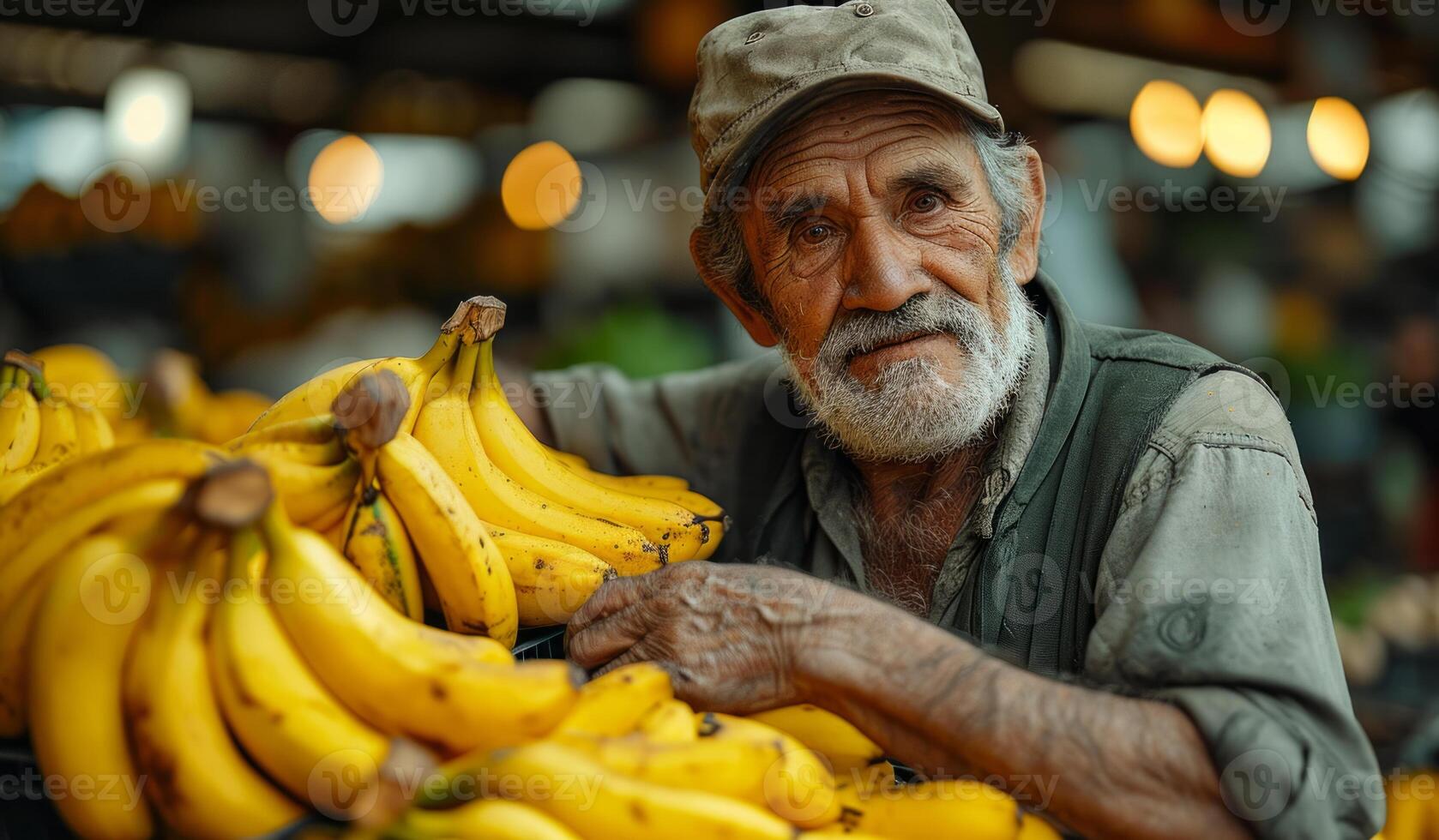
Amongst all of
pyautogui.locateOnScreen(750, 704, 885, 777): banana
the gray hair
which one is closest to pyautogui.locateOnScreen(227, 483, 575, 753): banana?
pyautogui.locateOnScreen(750, 704, 885, 777): banana

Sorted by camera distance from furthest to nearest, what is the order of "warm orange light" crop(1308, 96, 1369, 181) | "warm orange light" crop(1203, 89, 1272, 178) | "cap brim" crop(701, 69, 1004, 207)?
1. "warm orange light" crop(1308, 96, 1369, 181)
2. "warm orange light" crop(1203, 89, 1272, 178)
3. "cap brim" crop(701, 69, 1004, 207)

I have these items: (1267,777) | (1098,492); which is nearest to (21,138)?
(1098,492)

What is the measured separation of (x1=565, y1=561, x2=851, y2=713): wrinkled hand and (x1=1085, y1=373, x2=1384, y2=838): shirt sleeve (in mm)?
420

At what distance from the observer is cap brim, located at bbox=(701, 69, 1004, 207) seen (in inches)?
71.2

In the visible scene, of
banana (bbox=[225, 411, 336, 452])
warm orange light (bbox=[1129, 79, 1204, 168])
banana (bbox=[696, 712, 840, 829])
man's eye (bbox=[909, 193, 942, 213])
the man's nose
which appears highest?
warm orange light (bbox=[1129, 79, 1204, 168])

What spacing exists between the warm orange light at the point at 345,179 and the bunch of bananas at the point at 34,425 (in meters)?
3.59

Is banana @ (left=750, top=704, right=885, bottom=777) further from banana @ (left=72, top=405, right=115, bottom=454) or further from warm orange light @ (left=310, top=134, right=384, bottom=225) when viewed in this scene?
warm orange light @ (left=310, top=134, right=384, bottom=225)

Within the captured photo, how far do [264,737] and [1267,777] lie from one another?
111cm

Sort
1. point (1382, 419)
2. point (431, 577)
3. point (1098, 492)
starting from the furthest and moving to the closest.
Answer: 1. point (1382, 419)
2. point (1098, 492)
3. point (431, 577)

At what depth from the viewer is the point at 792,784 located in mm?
1077

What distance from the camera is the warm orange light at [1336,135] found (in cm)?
498

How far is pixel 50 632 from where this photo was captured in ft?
3.54

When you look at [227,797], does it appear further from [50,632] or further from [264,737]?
[50,632]

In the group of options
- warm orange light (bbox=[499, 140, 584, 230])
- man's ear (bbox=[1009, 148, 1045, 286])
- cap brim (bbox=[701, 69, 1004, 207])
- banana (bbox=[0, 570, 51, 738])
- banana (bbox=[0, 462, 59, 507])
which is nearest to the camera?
banana (bbox=[0, 570, 51, 738])
